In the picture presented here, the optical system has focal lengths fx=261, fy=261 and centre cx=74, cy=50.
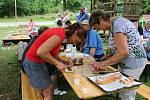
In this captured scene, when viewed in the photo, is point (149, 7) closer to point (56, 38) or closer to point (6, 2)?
point (56, 38)

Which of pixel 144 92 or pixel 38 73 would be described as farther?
pixel 144 92

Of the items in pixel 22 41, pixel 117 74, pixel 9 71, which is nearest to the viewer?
pixel 117 74

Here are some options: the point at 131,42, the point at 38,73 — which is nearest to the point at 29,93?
the point at 38,73

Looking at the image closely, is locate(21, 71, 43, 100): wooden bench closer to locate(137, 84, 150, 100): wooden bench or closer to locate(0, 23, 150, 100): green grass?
locate(0, 23, 150, 100): green grass

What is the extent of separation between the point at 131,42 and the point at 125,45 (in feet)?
0.58

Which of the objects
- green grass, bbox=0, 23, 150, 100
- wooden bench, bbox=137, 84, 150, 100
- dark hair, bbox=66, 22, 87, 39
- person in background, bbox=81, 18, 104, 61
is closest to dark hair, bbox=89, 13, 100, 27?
dark hair, bbox=66, 22, 87, 39

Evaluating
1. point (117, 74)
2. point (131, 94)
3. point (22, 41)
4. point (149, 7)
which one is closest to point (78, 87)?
point (117, 74)

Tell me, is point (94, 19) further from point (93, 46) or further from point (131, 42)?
point (93, 46)

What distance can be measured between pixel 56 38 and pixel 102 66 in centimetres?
68

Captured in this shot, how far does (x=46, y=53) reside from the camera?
260cm

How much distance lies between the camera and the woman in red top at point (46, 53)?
2551mm

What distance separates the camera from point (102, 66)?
2.90 meters

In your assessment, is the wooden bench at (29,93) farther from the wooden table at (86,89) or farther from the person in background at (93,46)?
the person in background at (93,46)

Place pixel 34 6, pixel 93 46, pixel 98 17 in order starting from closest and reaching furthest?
pixel 98 17 < pixel 93 46 < pixel 34 6
